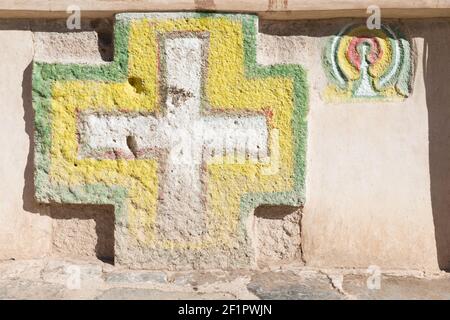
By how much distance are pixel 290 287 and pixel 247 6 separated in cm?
124

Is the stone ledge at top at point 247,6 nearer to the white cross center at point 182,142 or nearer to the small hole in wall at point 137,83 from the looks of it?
the small hole in wall at point 137,83

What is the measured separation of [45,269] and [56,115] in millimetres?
706

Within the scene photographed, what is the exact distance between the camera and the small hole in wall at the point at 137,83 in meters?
2.94

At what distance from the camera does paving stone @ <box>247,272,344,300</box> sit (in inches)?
106

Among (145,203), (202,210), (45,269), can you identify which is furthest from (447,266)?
(45,269)

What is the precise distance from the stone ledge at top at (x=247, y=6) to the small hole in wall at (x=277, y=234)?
905mm

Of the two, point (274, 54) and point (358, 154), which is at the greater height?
point (274, 54)

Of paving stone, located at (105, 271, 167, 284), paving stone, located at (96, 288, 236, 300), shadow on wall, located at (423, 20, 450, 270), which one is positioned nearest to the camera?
paving stone, located at (96, 288, 236, 300)

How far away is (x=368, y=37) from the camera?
3000 millimetres

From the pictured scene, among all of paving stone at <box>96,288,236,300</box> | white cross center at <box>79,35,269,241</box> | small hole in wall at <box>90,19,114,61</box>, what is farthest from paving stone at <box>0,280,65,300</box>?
small hole in wall at <box>90,19,114,61</box>

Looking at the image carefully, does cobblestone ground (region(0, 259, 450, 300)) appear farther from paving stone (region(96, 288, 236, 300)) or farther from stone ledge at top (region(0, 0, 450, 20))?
stone ledge at top (region(0, 0, 450, 20))

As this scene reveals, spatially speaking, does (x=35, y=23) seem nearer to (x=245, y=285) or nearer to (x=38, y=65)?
(x=38, y=65)

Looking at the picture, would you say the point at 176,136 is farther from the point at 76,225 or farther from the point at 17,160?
the point at 17,160

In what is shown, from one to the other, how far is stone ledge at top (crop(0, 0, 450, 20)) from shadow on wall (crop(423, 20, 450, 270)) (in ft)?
0.43
